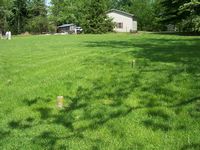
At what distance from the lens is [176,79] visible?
23.8ft

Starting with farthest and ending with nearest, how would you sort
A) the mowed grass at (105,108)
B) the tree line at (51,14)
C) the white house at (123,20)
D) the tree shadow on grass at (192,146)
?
the tree line at (51,14)
the white house at (123,20)
the mowed grass at (105,108)
the tree shadow on grass at (192,146)

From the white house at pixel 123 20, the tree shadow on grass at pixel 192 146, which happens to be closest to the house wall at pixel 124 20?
the white house at pixel 123 20

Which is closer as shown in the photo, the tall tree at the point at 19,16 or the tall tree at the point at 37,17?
the tall tree at the point at 37,17

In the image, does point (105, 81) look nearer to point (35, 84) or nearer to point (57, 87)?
point (57, 87)

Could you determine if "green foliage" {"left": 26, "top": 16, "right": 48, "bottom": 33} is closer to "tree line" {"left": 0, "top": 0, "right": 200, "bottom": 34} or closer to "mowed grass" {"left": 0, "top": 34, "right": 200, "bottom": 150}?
"tree line" {"left": 0, "top": 0, "right": 200, "bottom": 34}

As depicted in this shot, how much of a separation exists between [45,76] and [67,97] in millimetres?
2263

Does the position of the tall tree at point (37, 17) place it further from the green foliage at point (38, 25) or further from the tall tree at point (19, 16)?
the tall tree at point (19, 16)

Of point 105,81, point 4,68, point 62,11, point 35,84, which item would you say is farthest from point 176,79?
point 62,11

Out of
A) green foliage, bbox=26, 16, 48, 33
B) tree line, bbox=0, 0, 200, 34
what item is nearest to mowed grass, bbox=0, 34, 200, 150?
tree line, bbox=0, 0, 200, 34

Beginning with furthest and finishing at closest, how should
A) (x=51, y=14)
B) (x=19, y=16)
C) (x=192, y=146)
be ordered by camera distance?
(x=51, y=14) < (x=19, y=16) < (x=192, y=146)

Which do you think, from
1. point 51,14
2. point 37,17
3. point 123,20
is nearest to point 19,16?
point 51,14

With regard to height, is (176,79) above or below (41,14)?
below

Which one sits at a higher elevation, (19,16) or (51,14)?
(51,14)

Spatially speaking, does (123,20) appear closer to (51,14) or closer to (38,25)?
(38,25)
